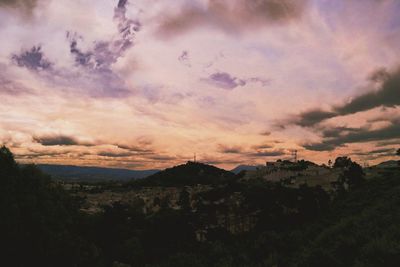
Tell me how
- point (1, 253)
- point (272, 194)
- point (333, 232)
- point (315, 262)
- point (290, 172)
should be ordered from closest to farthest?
1. point (315, 262)
2. point (1, 253)
3. point (333, 232)
4. point (272, 194)
5. point (290, 172)

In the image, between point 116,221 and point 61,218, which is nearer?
point 61,218

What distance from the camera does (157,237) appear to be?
2174 inches

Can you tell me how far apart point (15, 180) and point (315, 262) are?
1914 cm

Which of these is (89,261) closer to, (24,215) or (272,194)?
(24,215)

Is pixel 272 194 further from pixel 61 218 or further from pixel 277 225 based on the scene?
pixel 61 218

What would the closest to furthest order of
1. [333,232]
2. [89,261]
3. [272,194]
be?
[89,261] → [333,232] → [272,194]

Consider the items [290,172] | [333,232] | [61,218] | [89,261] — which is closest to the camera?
[61,218]

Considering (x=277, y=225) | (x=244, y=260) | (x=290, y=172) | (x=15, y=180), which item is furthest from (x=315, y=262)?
(x=290, y=172)

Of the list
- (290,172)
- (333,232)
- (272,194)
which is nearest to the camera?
(333,232)

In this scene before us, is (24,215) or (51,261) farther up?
(24,215)

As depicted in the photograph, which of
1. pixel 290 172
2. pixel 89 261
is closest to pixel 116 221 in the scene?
pixel 89 261

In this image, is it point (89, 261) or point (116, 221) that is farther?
point (116, 221)

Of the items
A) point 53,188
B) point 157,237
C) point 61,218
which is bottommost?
point 157,237

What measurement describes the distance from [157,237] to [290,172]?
13687 centimetres
